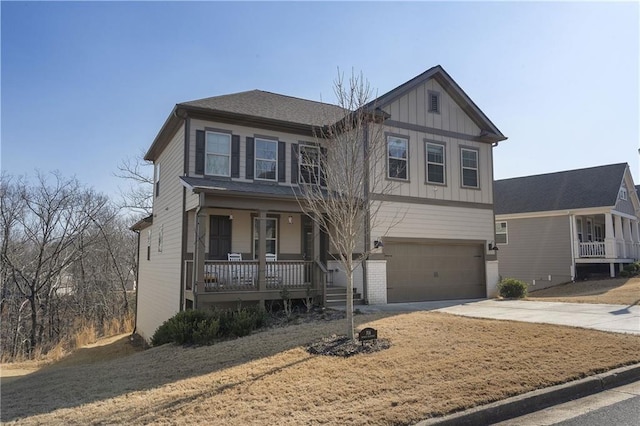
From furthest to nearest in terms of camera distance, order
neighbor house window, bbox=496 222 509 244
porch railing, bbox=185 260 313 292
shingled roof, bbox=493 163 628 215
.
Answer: neighbor house window, bbox=496 222 509 244
shingled roof, bbox=493 163 628 215
porch railing, bbox=185 260 313 292

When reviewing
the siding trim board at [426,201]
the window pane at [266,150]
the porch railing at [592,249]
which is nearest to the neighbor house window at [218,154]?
the window pane at [266,150]

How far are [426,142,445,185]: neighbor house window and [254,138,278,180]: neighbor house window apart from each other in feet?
17.9

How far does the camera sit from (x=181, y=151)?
14039mm

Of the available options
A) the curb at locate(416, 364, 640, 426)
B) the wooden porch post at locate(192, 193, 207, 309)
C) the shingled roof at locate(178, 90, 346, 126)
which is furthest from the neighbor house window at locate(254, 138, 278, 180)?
the curb at locate(416, 364, 640, 426)

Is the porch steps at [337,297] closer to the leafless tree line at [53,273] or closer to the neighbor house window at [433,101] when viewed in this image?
the neighbor house window at [433,101]

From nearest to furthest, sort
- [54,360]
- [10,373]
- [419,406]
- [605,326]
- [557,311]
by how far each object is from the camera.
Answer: [419,406]
[605,326]
[557,311]
[10,373]
[54,360]

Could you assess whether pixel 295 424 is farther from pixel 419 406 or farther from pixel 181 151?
pixel 181 151

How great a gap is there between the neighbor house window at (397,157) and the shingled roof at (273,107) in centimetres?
198

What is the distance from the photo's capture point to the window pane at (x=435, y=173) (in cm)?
1606

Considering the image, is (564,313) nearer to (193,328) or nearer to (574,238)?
(193,328)

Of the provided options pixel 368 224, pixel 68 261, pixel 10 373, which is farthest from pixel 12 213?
pixel 368 224

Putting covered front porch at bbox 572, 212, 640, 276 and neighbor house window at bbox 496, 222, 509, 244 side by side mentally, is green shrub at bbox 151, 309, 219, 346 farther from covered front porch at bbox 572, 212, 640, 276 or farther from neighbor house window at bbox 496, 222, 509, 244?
covered front porch at bbox 572, 212, 640, 276

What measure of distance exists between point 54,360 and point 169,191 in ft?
26.6

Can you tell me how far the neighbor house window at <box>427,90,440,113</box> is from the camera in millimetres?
16359
